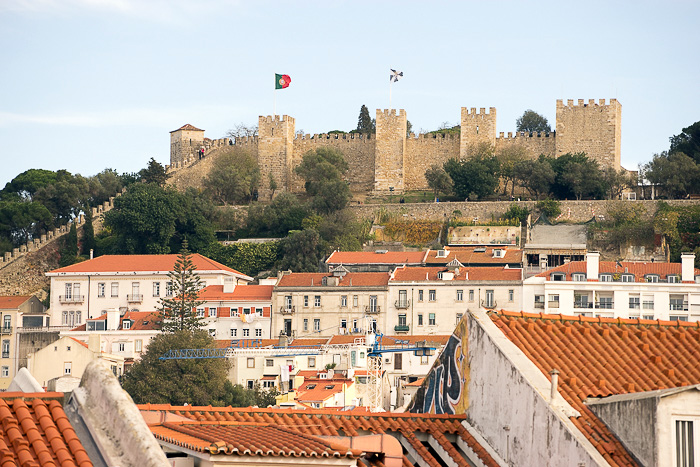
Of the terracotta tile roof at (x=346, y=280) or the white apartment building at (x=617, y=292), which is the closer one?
the white apartment building at (x=617, y=292)

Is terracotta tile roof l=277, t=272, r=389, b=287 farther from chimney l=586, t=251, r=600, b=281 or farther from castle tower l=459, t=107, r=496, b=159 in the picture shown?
castle tower l=459, t=107, r=496, b=159

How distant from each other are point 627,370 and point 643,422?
1354 mm

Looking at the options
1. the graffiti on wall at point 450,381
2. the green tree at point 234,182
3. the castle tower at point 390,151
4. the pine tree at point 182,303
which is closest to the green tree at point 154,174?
the green tree at point 234,182

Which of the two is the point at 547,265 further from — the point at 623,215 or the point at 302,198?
the point at 302,198

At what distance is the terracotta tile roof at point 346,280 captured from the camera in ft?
215

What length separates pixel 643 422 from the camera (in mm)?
8492

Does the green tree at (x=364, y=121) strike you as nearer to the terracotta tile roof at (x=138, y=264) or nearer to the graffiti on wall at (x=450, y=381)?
the terracotta tile roof at (x=138, y=264)

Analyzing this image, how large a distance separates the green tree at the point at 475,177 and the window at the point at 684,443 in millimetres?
74903

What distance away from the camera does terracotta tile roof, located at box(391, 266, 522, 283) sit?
Answer: 211ft

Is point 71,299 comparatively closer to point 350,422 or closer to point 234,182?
point 234,182

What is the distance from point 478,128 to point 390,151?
21.0ft

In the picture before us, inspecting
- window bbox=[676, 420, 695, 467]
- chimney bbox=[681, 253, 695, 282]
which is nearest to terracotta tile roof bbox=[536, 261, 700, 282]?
chimney bbox=[681, 253, 695, 282]

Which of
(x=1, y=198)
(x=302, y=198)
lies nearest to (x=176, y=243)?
(x=302, y=198)

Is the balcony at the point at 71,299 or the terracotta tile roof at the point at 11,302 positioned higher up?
the balcony at the point at 71,299
